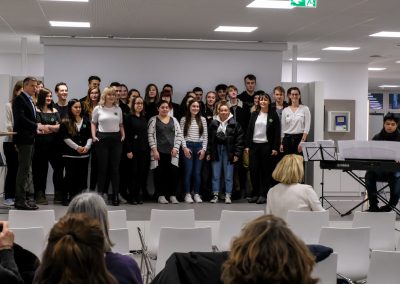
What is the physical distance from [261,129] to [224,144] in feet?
2.16

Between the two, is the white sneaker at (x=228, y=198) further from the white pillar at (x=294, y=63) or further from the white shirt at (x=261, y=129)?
the white pillar at (x=294, y=63)

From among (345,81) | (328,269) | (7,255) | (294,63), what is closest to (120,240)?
(328,269)

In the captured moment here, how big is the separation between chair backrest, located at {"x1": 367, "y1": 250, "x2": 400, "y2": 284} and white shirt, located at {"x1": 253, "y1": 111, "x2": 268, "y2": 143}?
21.4 feet

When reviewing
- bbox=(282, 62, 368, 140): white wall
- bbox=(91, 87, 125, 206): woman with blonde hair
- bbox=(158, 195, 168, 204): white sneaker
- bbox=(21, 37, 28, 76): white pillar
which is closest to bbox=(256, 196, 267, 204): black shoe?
bbox=(158, 195, 168, 204): white sneaker

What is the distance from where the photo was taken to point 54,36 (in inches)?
506

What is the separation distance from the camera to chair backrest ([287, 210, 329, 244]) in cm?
591

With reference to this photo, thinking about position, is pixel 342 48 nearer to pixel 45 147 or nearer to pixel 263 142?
pixel 263 142

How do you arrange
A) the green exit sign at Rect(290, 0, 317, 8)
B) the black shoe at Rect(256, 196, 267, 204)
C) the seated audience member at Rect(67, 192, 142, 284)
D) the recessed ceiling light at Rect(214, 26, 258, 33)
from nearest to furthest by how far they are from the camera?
the seated audience member at Rect(67, 192, 142, 284)
the green exit sign at Rect(290, 0, 317, 8)
the black shoe at Rect(256, 196, 267, 204)
the recessed ceiling light at Rect(214, 26, 258, 33)

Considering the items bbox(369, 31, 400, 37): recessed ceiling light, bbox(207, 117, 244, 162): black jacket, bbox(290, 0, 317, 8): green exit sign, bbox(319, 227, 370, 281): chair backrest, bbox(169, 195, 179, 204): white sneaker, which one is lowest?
bbox(169, 195, 179, 204): white sneaker

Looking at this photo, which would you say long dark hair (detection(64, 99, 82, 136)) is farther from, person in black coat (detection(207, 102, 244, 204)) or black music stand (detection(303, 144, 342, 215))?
black music stand (detection(303, 144, 342, 215))

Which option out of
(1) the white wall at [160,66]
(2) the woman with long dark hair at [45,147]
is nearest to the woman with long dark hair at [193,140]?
(2) the woman with long dark hair at [45,147]

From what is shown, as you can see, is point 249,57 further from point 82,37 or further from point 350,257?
point 350,257

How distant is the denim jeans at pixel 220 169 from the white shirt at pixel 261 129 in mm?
563

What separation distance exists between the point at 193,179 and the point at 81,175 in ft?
6.29
